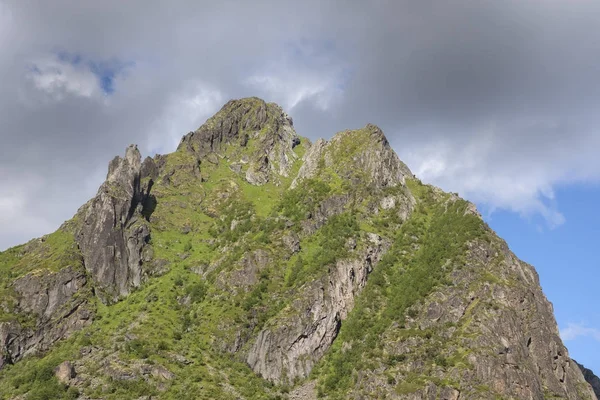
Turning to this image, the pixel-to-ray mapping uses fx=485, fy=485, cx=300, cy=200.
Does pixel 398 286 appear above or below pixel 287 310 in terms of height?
above

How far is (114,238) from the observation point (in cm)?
18175

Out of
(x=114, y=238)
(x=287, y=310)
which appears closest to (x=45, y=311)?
(x=114, y=238)

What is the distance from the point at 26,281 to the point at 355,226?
118m

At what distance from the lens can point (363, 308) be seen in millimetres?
156125

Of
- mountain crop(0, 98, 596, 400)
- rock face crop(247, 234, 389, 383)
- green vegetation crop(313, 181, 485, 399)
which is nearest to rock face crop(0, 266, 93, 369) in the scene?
mountain crop(0, 98, 596, 400)

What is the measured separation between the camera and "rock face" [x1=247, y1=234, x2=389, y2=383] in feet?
477

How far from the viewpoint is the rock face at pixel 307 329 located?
14538 centimetres

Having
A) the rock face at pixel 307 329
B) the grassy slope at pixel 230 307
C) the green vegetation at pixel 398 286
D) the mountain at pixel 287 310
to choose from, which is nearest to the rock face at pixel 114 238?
the mountain at pixel 287 310

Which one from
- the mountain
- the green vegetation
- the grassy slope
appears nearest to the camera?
the mountain

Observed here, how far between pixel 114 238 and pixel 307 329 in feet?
271

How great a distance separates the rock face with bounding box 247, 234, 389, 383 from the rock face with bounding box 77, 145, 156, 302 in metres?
60.6

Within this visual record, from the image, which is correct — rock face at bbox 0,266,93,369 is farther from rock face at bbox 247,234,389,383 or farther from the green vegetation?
the green vegetation

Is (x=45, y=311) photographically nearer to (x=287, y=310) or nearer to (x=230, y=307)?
(x=230, y=307)

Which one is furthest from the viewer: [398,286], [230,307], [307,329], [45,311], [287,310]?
[45,311]
